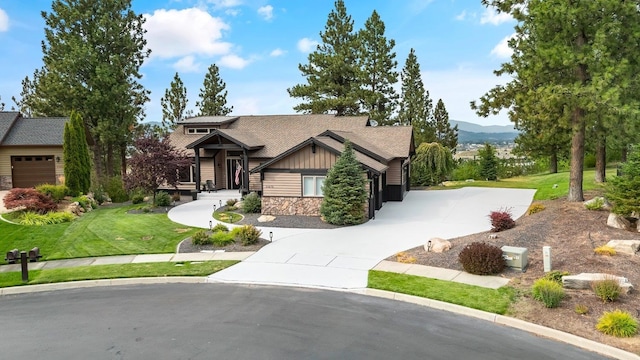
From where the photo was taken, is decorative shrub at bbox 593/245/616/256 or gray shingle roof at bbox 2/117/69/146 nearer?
decorative shrub at bbox 593/245/616/256

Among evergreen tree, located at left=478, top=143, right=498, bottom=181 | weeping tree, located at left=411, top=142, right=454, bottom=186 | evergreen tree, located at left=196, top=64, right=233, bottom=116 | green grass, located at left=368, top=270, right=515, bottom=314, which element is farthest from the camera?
evergreen tree, located at left=196, top=64, right=233, bottom=116

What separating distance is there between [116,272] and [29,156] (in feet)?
72.7

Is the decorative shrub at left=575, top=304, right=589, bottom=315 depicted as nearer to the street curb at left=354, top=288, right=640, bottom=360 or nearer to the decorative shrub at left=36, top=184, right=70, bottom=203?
the street curb at left=354, top=288, right=640, bottom=360

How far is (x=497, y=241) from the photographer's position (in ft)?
49.4

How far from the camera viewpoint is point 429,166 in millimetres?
36688

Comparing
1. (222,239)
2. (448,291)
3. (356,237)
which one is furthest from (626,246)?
(222,239)

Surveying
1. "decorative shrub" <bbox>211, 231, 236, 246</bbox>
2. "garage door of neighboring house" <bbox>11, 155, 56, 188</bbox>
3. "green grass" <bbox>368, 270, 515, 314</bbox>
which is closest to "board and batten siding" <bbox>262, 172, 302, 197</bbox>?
"decorative shrub" <bbox>211, 231, 236, 246</bbox>

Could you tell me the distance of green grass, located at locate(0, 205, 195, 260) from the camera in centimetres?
1590

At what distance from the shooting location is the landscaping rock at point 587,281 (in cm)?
1013

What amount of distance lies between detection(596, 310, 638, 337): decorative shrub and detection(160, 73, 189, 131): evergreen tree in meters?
43.5

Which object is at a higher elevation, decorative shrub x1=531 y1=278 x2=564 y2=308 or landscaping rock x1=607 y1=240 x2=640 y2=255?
landscaping rock x1=607 y1=240 x2=640 y2=255

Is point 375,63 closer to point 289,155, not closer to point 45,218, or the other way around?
point 289,155

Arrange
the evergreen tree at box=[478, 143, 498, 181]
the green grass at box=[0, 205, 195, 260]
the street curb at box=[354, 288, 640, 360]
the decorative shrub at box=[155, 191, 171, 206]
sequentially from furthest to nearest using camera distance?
the evergreen tree at box=[478, 143, 498, 181] < the decorative shrub at box=[155, 191, 171, 206] < the green grass at box=[0, 205, 195, 260] < the street curb at box=[354, 288, 640, 360]

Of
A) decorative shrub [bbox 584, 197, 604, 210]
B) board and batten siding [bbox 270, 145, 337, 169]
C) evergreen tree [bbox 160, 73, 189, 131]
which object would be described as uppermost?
evergreen tree [bbox 160, 73, 189, 131]
